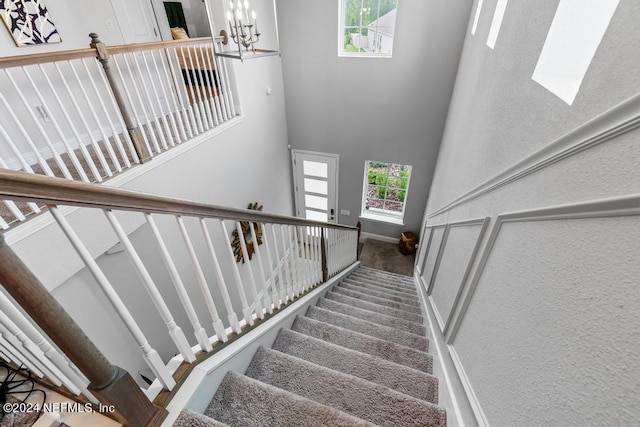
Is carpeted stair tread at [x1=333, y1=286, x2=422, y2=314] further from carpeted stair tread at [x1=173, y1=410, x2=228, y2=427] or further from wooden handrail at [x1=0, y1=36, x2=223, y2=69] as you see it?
wooden handrail at [x1=0, y1=36, x2=223, y2=69]

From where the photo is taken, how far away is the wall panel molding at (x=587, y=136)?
540mm

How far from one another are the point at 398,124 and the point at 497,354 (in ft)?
14.2

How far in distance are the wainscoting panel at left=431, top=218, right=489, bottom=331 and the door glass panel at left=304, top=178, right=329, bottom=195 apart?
371 cm

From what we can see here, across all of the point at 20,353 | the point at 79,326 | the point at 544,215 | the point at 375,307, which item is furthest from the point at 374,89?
the point at 20,353

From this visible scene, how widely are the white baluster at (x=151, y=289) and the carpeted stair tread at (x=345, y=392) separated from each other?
0.49m

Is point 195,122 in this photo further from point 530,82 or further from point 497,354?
point 497,354

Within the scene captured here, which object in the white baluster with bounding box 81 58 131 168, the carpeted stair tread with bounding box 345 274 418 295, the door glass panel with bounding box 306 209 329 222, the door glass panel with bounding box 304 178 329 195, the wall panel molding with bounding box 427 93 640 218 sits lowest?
the door glass panel with bounding box 306 209 329 222

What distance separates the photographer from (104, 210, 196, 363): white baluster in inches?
32.8

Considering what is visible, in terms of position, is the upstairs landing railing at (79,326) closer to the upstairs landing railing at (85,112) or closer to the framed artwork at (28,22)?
the upstairs landing railing at (85,112)

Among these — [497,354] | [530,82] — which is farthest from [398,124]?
[497,354]

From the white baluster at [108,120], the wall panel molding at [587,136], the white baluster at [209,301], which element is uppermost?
the wall panel molding at [587,136]

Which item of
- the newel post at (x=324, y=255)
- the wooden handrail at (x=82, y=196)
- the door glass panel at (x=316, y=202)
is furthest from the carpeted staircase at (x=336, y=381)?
the door glass panel at (x=316, y=202)

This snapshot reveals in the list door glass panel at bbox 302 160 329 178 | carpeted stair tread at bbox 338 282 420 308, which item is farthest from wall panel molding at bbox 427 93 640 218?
door glass panel at bbox 302 160 329 178

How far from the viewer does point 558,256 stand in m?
0.72
